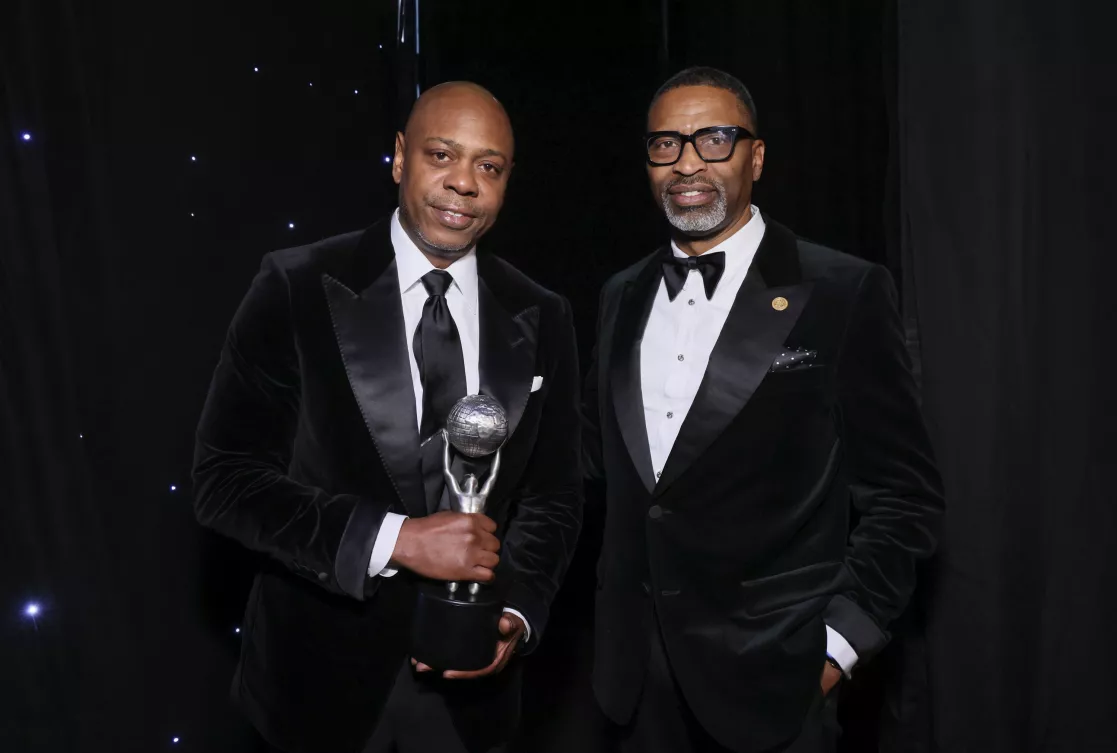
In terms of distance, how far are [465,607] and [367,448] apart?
17.1 inches

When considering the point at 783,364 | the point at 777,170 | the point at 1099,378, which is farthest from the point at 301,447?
the point at 1099,378

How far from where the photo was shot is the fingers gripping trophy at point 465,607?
1812mm

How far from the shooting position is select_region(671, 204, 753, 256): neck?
88.4 inches

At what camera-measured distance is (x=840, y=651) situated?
6.74ft

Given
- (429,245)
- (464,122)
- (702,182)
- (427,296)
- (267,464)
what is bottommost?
(267,464)

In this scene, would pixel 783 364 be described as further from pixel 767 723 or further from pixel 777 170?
pixel 777 170

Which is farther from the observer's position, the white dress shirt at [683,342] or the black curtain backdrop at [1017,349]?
the black curtain backdrop at [1017,349]

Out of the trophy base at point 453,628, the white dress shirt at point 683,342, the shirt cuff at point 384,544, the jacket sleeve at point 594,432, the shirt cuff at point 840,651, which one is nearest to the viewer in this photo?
the trophy base at point 453,628

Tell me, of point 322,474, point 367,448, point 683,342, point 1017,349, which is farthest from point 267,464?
point 1017,349

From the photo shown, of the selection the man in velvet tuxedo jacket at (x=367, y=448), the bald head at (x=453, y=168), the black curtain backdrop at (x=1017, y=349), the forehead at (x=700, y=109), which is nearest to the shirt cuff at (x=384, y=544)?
the man in velvet tuxedo jacket at (x=367, y=448)

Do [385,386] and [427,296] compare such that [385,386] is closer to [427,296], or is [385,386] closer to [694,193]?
[427,296]

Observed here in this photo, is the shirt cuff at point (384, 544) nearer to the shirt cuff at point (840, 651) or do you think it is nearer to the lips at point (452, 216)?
the lips at point (452, 216)

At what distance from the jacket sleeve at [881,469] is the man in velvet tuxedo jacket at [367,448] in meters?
0.70

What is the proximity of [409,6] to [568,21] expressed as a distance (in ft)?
1.76
